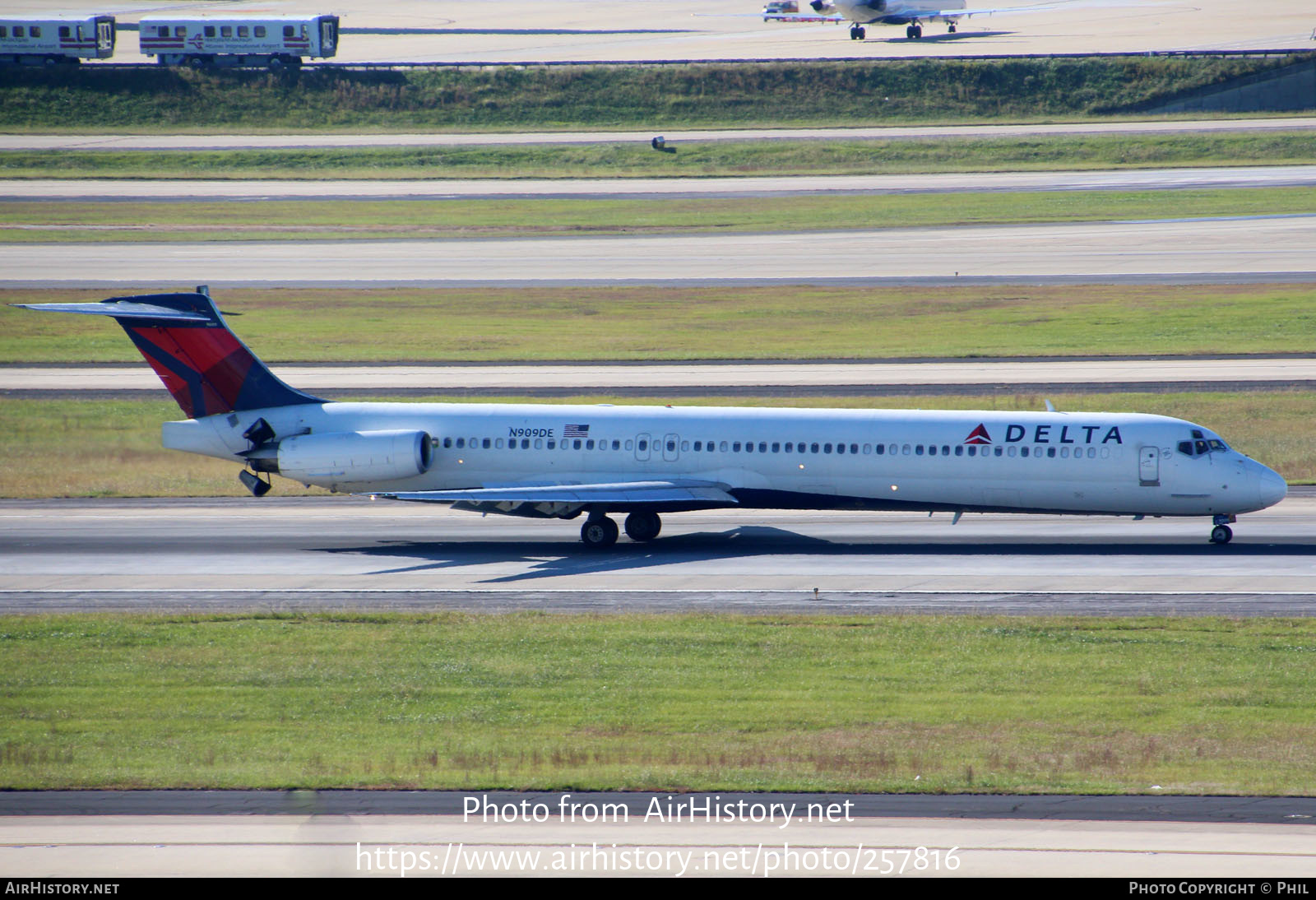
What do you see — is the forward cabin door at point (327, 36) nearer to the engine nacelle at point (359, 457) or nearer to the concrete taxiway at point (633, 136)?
the concrete taxiway at point (633, 136)

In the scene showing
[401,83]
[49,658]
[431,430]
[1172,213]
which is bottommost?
[49,658]

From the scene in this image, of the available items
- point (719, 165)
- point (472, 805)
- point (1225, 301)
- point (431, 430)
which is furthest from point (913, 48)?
point (472, 805)

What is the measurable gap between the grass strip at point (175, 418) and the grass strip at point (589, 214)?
33.9m

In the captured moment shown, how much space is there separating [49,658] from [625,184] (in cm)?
7293

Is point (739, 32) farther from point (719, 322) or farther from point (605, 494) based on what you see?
point (605, 494)

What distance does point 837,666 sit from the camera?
25.1 meters

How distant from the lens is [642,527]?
37250 mm

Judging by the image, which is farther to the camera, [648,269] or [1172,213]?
[1172,213]

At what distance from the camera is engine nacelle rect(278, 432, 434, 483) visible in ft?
123

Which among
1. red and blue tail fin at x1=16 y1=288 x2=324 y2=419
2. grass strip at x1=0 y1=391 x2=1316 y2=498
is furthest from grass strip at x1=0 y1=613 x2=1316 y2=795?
grass strip at x1=0 y1=391 x2=1316 y2=498

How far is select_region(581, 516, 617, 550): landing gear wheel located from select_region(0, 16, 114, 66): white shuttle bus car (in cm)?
9695

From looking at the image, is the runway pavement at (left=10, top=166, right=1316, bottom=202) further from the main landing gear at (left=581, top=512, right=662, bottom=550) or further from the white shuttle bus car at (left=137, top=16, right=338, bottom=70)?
the main landing gear at (left=581, top=512, right=662, bottom=550)

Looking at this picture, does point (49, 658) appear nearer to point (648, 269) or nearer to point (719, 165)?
point (648, 269)

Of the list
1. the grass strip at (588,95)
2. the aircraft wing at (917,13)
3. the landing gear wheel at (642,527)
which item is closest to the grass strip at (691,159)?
the grass strip at (588,95)
